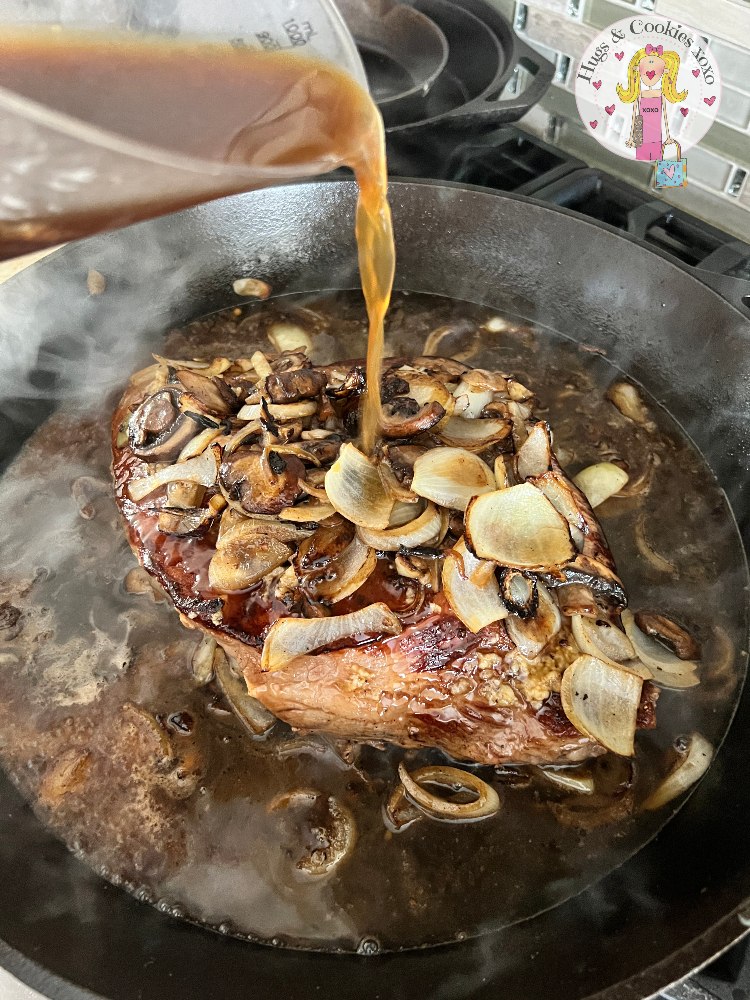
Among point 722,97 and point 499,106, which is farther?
point 722,97

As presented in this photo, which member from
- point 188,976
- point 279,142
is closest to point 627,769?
point 188,976

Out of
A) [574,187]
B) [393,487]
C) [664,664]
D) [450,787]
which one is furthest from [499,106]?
[450,787]

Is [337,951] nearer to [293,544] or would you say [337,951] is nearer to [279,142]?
[293,544]

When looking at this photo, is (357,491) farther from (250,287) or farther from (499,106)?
(499,106)

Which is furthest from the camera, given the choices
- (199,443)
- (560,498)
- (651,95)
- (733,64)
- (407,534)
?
(651,95)

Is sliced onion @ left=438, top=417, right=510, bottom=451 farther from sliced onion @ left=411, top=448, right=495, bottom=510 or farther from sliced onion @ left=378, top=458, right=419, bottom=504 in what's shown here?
sliced onion @ left=378, top=458, right=419, bottom=504

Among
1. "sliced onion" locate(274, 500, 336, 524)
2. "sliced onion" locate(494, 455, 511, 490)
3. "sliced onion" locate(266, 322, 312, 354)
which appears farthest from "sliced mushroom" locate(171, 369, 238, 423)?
"sliced onion" locate(494, 455, 511, 490)

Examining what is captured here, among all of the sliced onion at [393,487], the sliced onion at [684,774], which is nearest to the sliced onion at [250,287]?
the sliced onion at [393,487]

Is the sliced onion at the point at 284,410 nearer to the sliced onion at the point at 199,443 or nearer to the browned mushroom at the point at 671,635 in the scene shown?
the sliced onion at the point at 199,443
